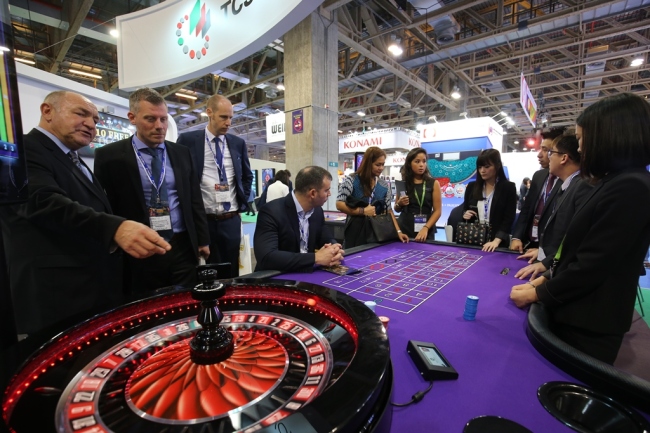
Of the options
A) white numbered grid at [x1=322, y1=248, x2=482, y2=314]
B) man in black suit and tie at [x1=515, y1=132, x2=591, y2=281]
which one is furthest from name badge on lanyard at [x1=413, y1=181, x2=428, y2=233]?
man in black suit and tie at [x1=515, y1=132, x2=591, y2=281]

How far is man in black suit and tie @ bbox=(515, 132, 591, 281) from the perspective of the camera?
170cm

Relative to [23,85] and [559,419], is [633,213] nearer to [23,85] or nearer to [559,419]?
[559,419]

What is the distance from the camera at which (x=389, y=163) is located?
14.4m

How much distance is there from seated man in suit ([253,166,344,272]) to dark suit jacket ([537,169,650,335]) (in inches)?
40.7

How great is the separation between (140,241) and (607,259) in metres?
1.52

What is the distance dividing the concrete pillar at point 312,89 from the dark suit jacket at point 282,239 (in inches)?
150

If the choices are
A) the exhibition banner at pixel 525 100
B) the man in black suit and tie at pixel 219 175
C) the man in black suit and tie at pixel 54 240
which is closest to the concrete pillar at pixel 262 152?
the exhibition banner at pixel 525 100

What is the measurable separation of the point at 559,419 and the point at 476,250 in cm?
207

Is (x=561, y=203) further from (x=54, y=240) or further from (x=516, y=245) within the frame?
(x=54, y=240)

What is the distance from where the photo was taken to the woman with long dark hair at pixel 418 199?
3.17 meters

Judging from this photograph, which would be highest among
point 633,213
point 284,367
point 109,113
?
point 109,113

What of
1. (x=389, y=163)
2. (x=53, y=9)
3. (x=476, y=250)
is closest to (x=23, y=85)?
(x=53, y=9)

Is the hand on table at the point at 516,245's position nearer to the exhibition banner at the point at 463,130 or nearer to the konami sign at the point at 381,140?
the exhibition banner at the point at 463,130

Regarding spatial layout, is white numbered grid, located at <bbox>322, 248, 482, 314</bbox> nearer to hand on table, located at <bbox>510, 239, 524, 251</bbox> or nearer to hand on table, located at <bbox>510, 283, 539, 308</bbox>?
hand on table, located at <bbox>510, 283, 539, 308</bbox>
